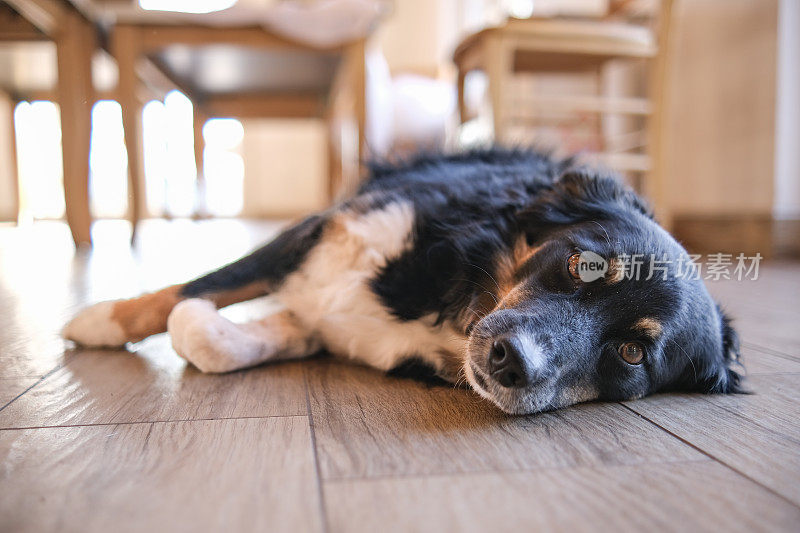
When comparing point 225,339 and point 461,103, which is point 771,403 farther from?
point 461,103

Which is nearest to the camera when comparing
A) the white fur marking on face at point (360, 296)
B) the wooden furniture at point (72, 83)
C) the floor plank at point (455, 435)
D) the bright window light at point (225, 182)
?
the floor plank at point (455, 435)

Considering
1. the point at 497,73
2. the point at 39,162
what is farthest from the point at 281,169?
the point at 497,73

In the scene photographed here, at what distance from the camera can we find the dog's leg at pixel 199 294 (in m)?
1.69

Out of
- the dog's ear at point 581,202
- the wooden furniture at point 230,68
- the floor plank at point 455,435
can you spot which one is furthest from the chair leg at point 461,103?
the floor plank at point 455,435

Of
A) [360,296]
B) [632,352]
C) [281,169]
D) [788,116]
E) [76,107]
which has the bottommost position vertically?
[632,352]

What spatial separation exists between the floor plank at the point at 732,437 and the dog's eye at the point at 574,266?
12.2 inches

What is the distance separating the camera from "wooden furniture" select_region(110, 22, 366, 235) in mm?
3953

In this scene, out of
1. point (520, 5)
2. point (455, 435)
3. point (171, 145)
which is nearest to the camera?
point (455, 435)

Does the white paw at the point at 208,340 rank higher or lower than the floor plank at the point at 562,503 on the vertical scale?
higher

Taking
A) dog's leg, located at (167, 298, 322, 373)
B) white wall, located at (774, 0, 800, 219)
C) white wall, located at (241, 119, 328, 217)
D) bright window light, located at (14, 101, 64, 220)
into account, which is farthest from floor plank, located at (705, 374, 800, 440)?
white wall, located at (241, 119, 328, 217)

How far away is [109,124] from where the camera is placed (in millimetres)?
6949

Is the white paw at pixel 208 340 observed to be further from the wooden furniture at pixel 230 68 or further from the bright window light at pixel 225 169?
the bright window light at pixel 225 169

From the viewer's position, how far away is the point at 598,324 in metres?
1.35

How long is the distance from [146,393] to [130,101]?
3305 millimetres
